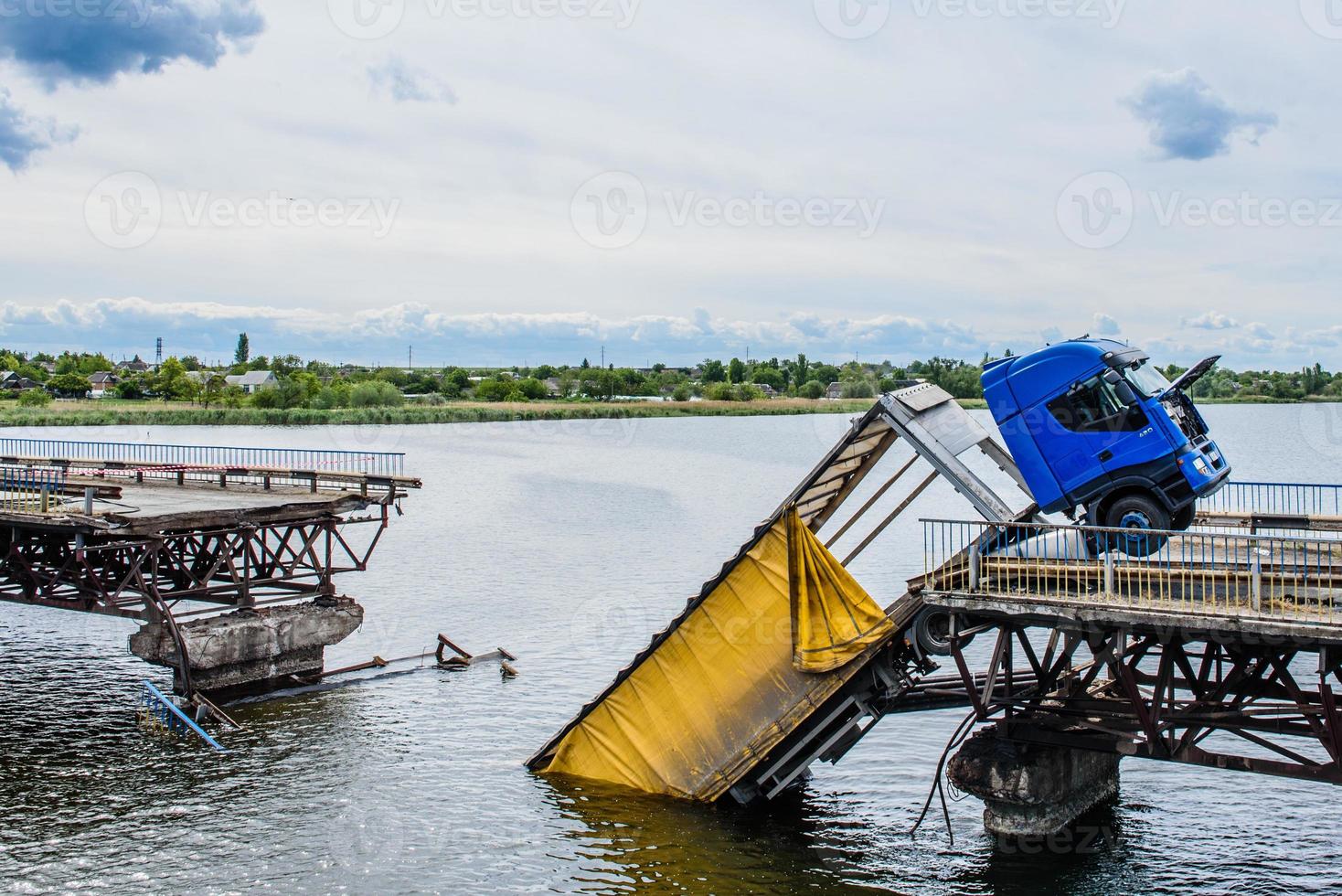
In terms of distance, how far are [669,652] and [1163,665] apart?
30.9 ft

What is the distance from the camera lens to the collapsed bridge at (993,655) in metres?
18.8

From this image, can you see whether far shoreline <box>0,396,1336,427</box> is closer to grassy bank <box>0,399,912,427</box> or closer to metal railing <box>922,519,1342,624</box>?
grassy bank <box>0,399,912,427</box>

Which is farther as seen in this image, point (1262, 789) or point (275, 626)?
point (275, 626)

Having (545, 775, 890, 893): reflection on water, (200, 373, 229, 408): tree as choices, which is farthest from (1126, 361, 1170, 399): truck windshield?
(200, 373, 229, 408): tree

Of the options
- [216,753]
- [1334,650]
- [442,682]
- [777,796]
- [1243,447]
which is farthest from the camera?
[1243,447]

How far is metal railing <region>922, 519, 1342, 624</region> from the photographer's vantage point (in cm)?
1812

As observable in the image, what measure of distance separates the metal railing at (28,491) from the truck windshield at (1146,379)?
28.2m

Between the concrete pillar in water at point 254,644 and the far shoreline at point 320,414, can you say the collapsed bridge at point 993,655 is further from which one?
the far shoreline at point 320,414

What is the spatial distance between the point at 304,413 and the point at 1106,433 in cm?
14548

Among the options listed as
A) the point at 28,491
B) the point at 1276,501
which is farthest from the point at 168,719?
the point at 1276,501

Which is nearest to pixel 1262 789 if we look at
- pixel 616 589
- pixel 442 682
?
pixel 442 682

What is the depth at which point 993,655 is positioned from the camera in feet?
73.5

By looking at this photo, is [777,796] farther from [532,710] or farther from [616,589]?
[616,589]

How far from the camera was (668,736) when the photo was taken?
24203mm
